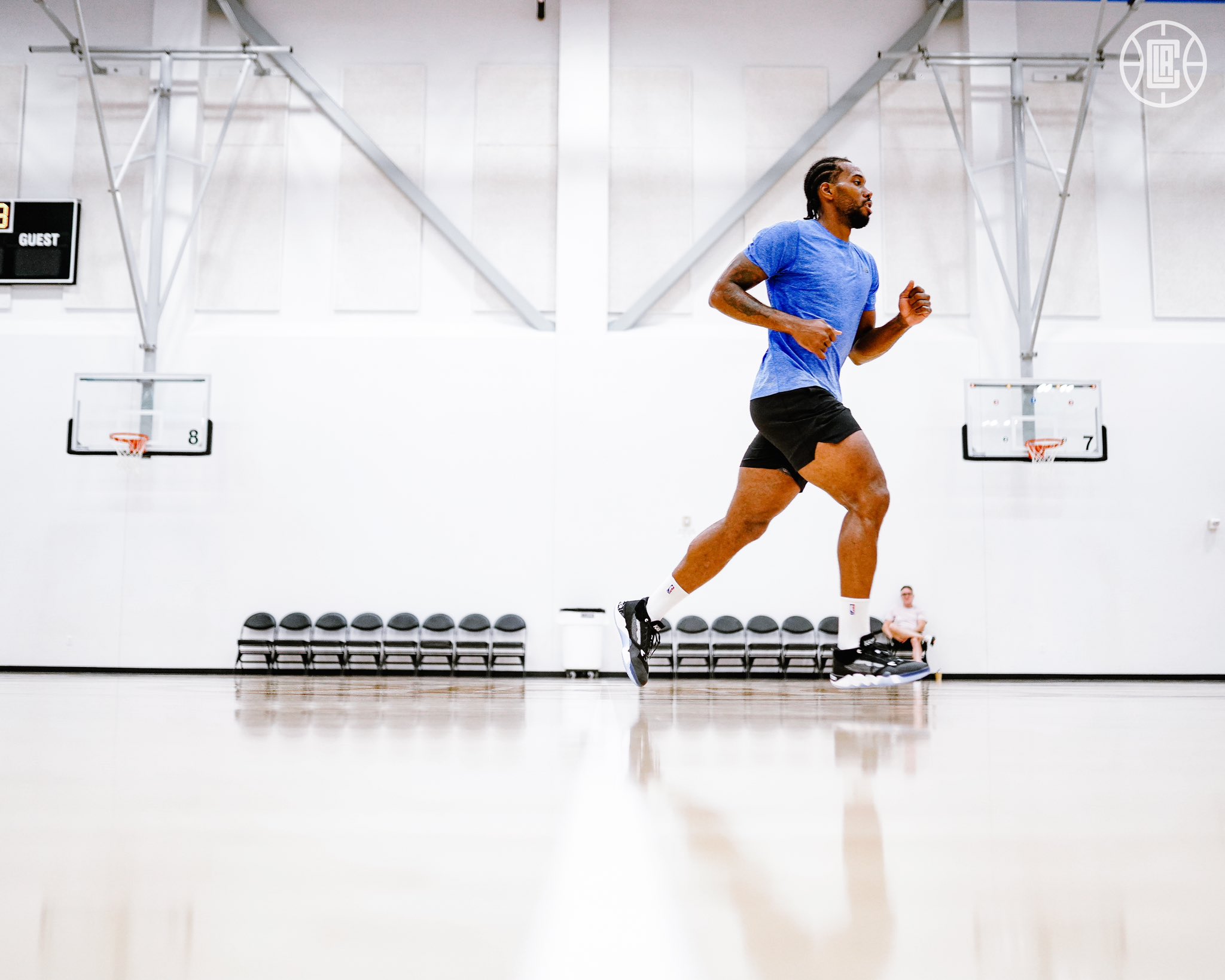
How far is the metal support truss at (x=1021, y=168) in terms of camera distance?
35.8 ft

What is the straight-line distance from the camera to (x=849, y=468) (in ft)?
10.3

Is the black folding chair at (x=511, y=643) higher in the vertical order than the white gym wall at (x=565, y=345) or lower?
lower

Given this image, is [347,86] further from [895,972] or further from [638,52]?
[895,972]

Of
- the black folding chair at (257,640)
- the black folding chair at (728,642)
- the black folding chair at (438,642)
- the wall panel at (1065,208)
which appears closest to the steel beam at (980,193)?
the wall panel at (1065,208)

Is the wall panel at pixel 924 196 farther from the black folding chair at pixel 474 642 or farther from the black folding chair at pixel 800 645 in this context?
the black folding chair at pixel 474 642

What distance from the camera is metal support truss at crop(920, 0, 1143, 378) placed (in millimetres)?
10898

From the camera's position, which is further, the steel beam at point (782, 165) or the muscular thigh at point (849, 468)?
the steel beam at point (782, 165)

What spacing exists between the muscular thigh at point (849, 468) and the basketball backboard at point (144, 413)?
851 centimetres

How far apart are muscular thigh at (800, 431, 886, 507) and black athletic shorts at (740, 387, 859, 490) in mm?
25

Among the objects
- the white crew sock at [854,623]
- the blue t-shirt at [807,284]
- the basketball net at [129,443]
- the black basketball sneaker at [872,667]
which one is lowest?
the black basketball sneaker at [872,667]

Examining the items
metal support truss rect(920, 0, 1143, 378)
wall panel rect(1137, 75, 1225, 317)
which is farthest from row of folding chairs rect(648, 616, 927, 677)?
wall panel rect(1137, 75, 1225, 317)

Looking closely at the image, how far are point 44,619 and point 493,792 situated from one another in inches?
453

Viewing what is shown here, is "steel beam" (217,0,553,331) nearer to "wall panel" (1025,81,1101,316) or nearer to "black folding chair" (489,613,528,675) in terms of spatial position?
"black folding chair" (489,613,528,675)

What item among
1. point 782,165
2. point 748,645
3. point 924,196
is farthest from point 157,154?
point 924,196
